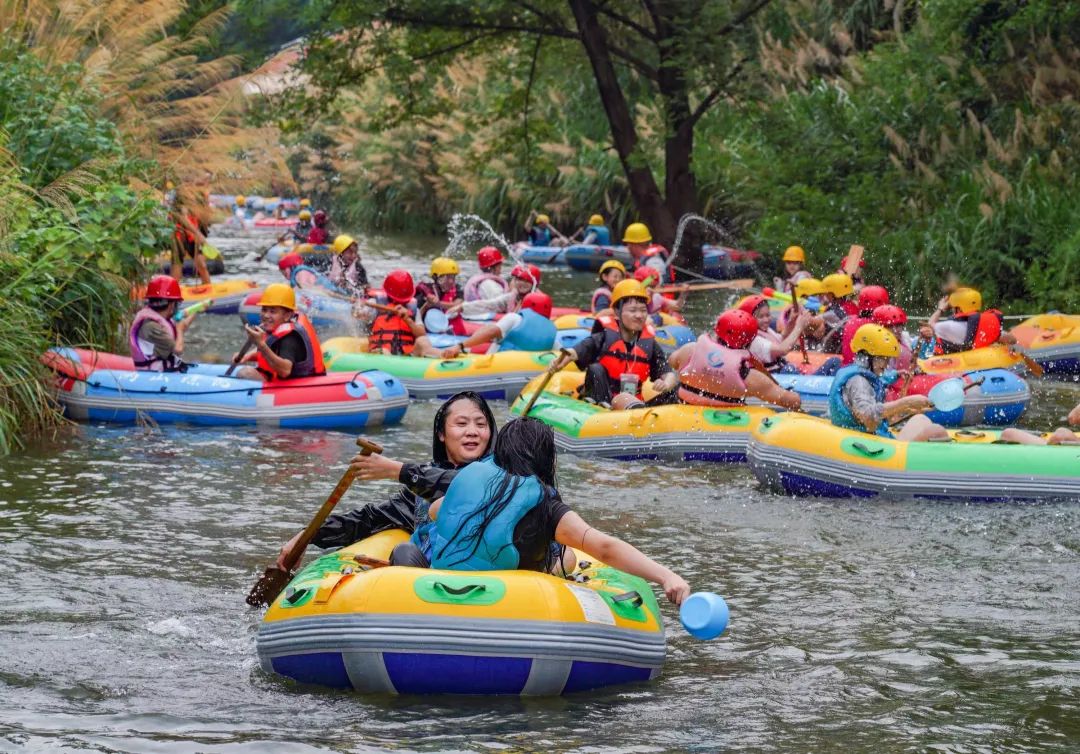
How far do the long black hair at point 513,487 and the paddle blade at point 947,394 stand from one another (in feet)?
13.6

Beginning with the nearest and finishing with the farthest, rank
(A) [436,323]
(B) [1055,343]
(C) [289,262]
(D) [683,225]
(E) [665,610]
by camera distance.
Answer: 1. (E) [665,610]
2. (B) [1055,343]
3. (A) [436,323]
4. (C) [289,262]
5. (D) [683,225]

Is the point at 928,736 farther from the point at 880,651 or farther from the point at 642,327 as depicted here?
the point at 642,327

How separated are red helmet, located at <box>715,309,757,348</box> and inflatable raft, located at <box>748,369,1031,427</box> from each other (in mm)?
1827

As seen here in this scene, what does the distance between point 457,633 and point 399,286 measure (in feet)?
28.9

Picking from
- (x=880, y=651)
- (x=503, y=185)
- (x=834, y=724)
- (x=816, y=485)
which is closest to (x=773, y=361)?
(x=816, y=485)

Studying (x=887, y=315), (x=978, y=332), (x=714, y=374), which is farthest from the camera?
Result: (x=978, y=332)

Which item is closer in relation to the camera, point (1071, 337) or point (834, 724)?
point (834, 724)

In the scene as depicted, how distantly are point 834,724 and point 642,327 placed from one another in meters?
5.75

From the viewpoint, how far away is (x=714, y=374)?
35.4 ft

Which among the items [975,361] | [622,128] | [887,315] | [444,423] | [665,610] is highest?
[622,128]

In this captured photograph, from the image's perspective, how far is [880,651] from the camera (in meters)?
6.66

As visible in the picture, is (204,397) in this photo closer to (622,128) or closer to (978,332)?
(978,332)

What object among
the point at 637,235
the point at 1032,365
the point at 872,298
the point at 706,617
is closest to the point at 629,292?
the point at 872,298

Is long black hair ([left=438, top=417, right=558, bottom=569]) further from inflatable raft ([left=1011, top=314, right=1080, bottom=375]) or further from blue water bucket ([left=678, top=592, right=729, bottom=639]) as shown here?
inflatable raft ([left=1011, top=314, right=1080, bottom=375])
